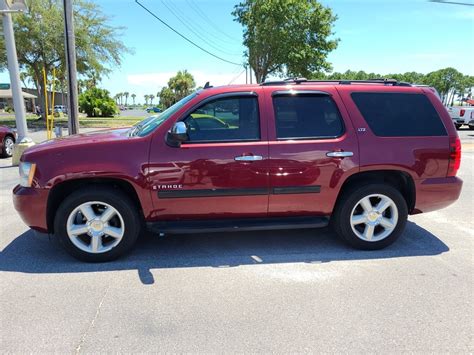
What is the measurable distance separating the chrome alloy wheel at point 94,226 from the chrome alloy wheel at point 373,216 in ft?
8.45

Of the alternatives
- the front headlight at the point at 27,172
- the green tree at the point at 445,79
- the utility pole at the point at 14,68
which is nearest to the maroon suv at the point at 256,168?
the front headlight at the point at 27,172

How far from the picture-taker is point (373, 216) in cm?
410

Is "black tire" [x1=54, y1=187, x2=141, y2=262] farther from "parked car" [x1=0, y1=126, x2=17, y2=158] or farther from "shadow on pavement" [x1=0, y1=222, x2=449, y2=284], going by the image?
"parked car" [x1=0, y1=126, x2=17, y2=158]

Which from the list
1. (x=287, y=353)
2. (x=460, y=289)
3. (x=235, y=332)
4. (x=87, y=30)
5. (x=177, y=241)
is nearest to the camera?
(x=287, y=353)

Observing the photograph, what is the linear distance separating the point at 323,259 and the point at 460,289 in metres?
1.27

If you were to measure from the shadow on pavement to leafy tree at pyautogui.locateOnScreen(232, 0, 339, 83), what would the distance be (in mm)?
28874

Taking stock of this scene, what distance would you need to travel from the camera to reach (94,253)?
379 centimetres

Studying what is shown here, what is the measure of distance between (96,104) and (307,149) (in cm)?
4319

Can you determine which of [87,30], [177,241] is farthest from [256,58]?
[177,241]

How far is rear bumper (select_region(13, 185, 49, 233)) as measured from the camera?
364cm

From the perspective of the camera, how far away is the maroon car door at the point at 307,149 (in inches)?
151

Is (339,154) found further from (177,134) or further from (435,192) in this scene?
(177,134)

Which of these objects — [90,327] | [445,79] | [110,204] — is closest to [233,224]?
[110,204]

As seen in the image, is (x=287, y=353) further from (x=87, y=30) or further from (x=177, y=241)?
(x=87, y=30)
